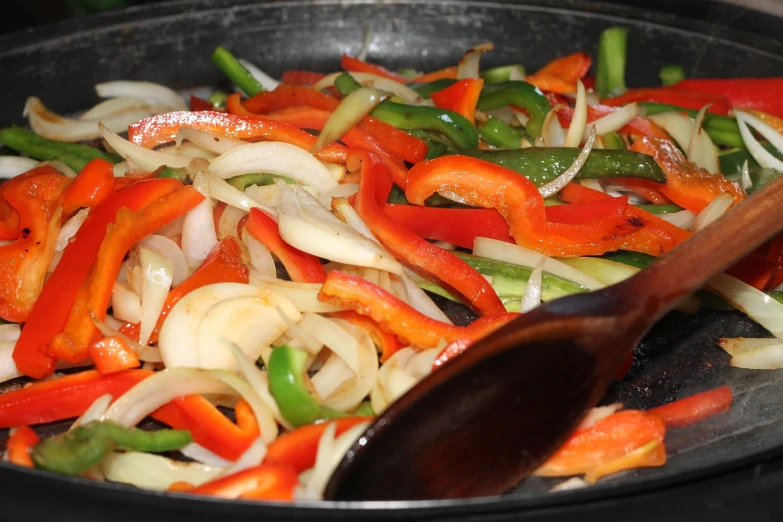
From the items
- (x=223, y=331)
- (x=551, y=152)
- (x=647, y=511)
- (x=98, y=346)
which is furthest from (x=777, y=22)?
(x=98, y=346)

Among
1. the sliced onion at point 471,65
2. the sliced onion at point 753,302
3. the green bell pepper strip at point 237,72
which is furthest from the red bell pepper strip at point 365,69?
the sliced onion at point 753,302

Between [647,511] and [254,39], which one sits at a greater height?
[254,39]

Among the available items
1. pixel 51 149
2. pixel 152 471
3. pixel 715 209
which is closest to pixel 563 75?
pixel 715 209

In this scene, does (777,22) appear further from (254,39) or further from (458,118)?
(254,39)

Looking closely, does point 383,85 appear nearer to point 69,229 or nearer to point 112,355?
point 69,229

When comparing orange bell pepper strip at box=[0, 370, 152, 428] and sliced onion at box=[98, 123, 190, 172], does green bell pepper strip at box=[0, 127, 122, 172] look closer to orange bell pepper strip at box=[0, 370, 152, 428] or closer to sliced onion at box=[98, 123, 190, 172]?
sliced onion at box=[98, 123, 190, 172]

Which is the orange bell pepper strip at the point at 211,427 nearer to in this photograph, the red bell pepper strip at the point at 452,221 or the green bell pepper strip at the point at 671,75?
the red bell pepper strip at the point at 452,221
